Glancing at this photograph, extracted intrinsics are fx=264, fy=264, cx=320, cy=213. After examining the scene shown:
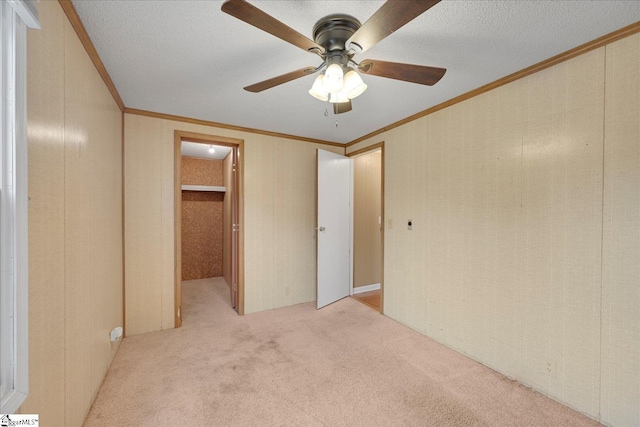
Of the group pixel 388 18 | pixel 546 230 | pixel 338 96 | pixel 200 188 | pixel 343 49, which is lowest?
pixel 546 230

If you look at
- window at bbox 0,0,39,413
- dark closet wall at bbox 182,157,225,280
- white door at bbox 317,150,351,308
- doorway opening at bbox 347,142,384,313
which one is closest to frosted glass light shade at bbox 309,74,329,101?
window at bbox 0,0,39,413

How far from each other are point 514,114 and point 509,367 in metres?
2.00

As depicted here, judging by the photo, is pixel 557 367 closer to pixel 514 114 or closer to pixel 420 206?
pixel 420 206

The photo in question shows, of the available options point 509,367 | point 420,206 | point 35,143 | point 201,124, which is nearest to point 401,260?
point 420,206

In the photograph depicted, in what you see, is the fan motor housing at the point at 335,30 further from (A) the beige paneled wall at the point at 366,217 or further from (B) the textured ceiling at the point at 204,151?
(B) the textured ceiling at the point at 204,151

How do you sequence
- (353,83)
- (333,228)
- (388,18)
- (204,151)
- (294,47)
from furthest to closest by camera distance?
1. (204,151)
2. (333,228)
3. (294,47)
4. (353,83)
5. (388,18)

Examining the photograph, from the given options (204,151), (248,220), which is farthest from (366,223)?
(204,151)

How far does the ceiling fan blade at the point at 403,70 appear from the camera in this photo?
4.69 feet

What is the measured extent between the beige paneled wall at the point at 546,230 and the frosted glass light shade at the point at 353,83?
55.3 inches

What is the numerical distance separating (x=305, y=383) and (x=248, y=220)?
2020 mm

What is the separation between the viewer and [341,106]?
1.92 metres

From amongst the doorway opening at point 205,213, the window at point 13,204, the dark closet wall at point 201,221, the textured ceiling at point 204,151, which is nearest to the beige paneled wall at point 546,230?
the window at point 13,204

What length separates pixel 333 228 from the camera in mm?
3805

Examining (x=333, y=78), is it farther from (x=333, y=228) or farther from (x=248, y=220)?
(x=333, y=228)
